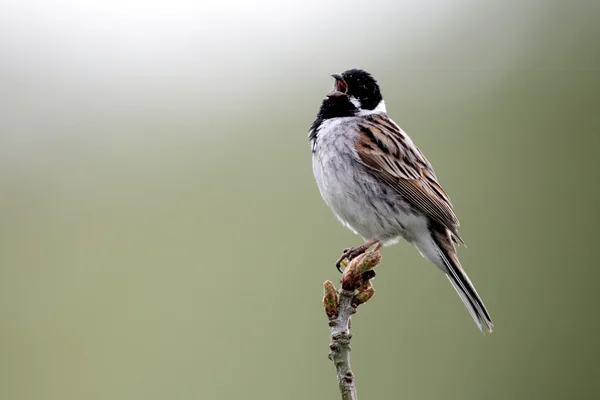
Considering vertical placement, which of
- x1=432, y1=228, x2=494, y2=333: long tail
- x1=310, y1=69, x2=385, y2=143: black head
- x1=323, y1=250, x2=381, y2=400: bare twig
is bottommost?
x1=323, y1=250, x2=381, y2=400: bare twig

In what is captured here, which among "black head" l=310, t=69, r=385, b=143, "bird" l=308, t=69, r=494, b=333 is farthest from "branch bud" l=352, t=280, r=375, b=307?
"black head" l=310, t=69, r=385, b=143

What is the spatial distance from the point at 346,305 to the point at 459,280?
5.42ft

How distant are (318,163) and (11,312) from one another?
701cm

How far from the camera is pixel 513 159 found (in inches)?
413

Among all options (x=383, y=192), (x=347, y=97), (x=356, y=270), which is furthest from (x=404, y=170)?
(x=356, y=270)

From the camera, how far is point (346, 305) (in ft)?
10.6

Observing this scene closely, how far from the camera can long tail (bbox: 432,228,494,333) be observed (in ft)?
14.5

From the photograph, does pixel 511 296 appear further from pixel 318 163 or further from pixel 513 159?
pixel 318 163

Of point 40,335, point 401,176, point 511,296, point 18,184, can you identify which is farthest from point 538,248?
point 18,184

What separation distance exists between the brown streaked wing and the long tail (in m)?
0.11

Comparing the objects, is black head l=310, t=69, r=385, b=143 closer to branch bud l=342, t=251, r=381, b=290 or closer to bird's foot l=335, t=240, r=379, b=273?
bird's foot l=335, t=240, r=379, b=273

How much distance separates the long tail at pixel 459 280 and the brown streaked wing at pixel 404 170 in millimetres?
109

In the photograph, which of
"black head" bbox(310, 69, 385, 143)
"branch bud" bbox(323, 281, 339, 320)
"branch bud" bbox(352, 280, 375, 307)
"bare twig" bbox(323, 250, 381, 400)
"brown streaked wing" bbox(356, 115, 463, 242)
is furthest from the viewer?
"black head" bbox(310, 69, 385, 143)

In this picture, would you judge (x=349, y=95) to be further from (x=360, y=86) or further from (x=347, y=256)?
→ (x=347, y=256)
